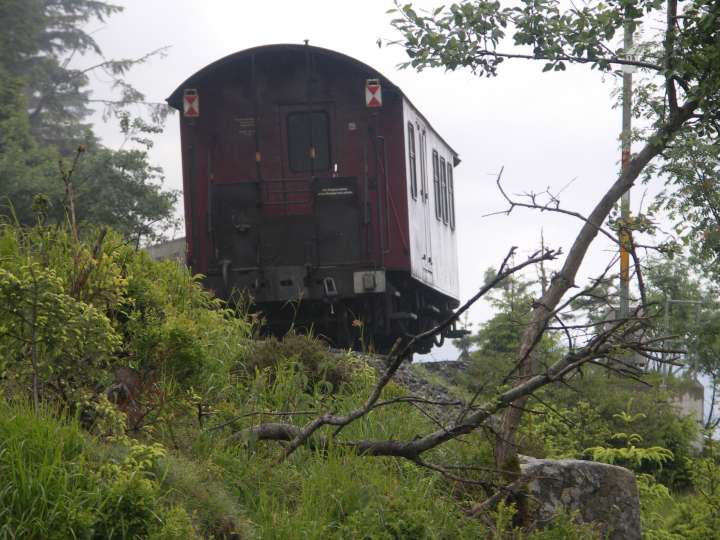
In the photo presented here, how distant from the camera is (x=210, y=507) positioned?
5.76 meters

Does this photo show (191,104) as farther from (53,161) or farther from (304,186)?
(53,161)

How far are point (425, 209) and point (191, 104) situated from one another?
355 centimetres

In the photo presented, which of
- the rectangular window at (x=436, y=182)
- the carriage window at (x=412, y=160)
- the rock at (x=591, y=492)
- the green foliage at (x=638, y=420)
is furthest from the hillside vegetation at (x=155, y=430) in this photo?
the rectangular window at (x=436, y=182)

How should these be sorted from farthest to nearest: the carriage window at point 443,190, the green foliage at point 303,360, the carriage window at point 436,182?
the carriage window at point 443,190 → the carriage window at point 436,182 → the green foliage at point 303,360

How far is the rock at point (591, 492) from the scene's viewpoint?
Answer: 25.8ft

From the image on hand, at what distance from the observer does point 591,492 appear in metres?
8.09

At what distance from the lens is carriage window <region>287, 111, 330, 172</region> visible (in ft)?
50.8

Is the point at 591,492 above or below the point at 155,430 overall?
below

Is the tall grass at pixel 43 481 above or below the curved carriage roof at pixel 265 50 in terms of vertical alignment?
below

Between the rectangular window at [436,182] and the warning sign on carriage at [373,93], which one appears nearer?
the warning sign on carriage at [373,93]

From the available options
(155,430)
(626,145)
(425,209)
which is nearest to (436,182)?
(425,209)

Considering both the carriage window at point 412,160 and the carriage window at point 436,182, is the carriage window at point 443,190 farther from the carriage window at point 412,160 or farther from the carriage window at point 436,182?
the carriage window at point 412,160

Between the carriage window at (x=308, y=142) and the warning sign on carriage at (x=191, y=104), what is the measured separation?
1.16 meters

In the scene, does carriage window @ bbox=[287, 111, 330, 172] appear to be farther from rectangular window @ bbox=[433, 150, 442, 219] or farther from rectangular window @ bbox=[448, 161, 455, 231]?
rectangular window @ bbox=[448, 161, 455, 231]
